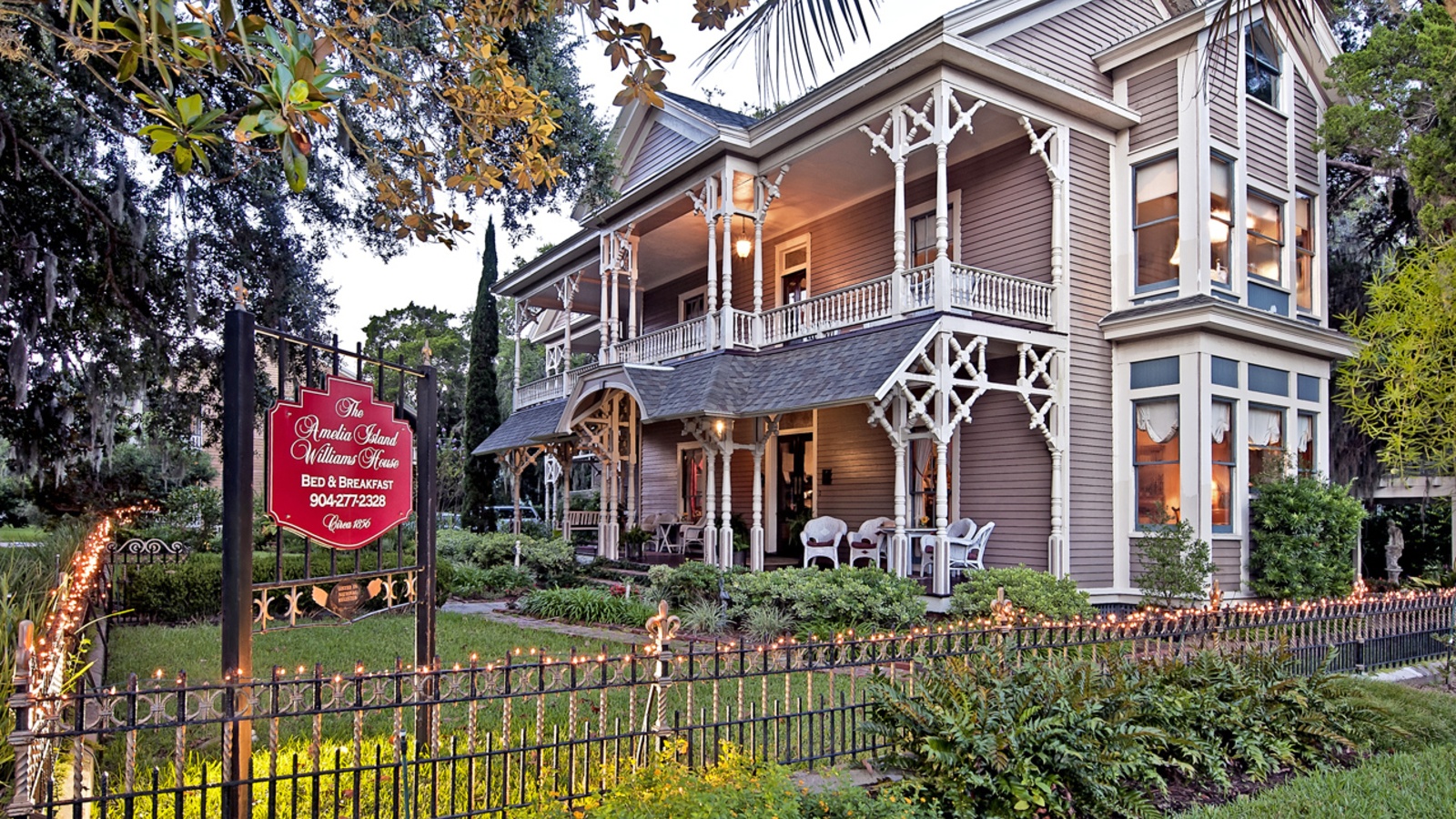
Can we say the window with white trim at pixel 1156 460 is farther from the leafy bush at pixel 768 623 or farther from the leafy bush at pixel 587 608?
the leafy bush at pixel 587 608

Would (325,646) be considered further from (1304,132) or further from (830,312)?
(1304,132)

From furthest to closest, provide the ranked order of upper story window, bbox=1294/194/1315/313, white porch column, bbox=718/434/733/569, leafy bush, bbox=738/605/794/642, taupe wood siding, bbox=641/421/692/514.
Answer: taupe wood siding, bbox=641/421/692/514
upper story window, bbox=1294/194/1315/313
white porch column, bbox=718/434/733/569
leafy bush, bbox=738/605/794/642

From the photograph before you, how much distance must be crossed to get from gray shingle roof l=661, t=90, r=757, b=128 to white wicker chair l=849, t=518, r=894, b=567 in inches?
300

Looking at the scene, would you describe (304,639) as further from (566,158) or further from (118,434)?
(118,434)

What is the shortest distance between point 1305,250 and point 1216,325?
4.17 meters

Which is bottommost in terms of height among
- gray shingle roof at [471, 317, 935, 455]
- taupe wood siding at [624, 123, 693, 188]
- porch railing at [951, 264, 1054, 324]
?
gray shingle roof at [471, 317, 935, 455]

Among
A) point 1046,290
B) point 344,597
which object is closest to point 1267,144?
point 1046,290

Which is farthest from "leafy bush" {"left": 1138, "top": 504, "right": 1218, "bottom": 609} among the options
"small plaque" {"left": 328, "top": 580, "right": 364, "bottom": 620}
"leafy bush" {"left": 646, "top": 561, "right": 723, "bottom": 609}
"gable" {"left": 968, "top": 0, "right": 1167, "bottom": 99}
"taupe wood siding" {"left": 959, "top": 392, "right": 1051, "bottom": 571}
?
"small plaque" {"left": 328, "top": 580, "right": 364, "bottom": 620}

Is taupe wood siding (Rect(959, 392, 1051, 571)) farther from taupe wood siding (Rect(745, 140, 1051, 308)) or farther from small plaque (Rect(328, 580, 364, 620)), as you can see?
small plaque (Rect(328, 580, 364, 620))

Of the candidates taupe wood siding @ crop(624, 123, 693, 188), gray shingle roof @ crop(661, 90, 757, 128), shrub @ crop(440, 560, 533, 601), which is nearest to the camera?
shrub @ crop(440, 560, 533, 601)

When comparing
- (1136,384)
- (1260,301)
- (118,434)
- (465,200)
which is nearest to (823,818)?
(465,200)

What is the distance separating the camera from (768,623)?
10.6 metres

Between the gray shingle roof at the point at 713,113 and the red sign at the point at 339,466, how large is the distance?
41.5 feet

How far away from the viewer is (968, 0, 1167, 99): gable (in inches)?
528
